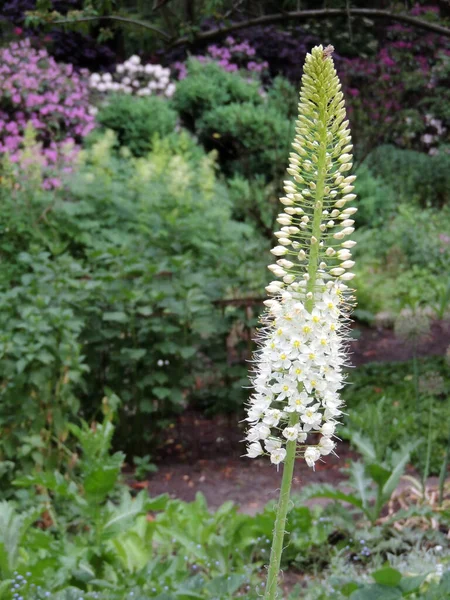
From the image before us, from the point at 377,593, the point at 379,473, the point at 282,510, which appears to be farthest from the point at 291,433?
the point at 379,473

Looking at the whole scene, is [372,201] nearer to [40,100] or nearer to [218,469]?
[40,100]

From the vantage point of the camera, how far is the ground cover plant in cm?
261

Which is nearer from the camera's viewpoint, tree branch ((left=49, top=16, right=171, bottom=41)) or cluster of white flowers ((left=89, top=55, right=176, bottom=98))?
tree branch ((left=49, top=16, right=171, bottom=41))

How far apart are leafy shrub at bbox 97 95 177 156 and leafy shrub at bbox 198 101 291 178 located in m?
0.54

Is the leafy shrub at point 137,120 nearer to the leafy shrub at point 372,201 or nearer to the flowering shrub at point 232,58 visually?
the flowering shrub at point 232,58

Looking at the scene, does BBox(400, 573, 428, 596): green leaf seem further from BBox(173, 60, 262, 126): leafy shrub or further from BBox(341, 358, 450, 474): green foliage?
BBox(173, 60, 262, 126): leafy shrub

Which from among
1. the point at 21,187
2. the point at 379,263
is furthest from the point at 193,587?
the point at 379,263

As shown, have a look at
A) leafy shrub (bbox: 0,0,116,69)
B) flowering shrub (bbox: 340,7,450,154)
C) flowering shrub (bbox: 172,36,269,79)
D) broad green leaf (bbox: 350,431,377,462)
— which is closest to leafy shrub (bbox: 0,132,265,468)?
broad green leaf (bbox: 350,431,377,462)

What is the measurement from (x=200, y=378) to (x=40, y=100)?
224 inches

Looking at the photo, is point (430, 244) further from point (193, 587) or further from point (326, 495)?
point (193, 587)

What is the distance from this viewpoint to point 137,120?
10.2 metres

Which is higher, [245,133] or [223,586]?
[245,133]

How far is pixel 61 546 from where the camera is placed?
2922 millimetres

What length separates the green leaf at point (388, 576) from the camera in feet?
7.78
